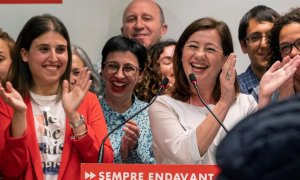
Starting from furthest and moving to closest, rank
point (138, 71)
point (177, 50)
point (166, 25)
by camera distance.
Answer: point (166, 25) → point (138, 71) → point (177, 50)

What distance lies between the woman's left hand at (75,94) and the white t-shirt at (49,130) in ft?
0.29

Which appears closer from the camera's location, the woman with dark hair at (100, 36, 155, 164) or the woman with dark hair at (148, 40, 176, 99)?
the woman with dark hair at (100, 36, 155, 164)

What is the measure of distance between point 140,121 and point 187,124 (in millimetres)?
459

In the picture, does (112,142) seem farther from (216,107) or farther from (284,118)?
(284,118)

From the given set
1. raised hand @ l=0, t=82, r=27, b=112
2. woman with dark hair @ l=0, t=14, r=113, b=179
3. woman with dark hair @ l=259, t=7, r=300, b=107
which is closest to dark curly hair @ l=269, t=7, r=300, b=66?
woman with dark hair @ l=259, t=7, r=300, b=107

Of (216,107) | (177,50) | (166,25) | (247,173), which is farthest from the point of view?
(166,25)

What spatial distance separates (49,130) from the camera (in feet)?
6.98

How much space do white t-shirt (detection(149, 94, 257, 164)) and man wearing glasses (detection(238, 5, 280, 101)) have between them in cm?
59

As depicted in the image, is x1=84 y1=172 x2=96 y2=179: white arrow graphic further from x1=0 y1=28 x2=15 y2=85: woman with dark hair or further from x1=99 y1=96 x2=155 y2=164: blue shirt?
x1=0 y1=28 x2=15 y2=85: woman with dark hair

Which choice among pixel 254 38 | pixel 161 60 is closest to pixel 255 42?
pixel 254 38

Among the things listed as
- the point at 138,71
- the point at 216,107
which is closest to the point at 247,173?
the point at 216,107

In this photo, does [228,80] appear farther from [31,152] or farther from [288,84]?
[31,152]

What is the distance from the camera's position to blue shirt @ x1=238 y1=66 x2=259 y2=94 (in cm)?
274

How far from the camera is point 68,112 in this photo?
6.89 feet
